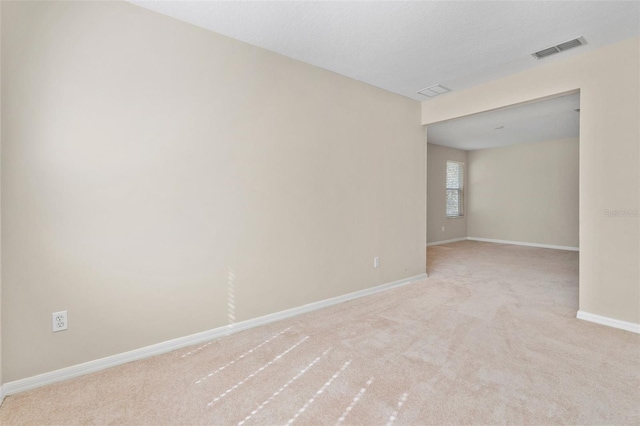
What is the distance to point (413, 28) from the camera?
2.40m

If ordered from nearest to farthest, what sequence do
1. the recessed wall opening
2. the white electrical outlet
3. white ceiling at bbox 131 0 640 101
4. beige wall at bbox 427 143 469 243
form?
the white electrical outlet
white ceiling at bbox 131 0 640 101
the recessed wall opening
beige wall at bbox 427 143 469 243

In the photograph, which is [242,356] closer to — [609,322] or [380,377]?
[380,377]

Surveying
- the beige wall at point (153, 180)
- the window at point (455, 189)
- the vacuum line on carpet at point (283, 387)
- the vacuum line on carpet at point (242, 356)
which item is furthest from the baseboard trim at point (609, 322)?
the window at point (455, 189)

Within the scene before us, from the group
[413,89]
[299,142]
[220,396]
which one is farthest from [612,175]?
[220,396]

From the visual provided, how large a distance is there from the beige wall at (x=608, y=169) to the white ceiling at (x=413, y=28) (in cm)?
19

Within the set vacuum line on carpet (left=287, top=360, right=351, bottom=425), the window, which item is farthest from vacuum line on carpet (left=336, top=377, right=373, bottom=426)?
the window

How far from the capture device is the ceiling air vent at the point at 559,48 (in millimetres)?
2634

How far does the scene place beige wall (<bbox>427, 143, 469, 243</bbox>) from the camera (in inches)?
293

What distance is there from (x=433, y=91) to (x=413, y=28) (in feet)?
5.12

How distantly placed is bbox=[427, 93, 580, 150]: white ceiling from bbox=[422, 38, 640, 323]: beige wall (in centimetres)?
107

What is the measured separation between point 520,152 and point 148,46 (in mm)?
8156

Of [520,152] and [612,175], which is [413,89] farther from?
[520,152]

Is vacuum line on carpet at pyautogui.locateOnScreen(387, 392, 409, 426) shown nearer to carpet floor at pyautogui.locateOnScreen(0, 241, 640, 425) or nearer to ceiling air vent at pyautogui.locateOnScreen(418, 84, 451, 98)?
carpet floor at pyautogui.locateOnScreen(0, 241, 640, 425)

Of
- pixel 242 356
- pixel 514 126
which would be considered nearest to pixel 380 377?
pixel 242 356
